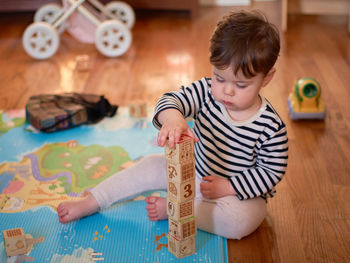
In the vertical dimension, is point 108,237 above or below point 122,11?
below

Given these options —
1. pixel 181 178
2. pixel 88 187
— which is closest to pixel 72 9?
pixel 88 187

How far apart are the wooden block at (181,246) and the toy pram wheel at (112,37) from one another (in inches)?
56.2

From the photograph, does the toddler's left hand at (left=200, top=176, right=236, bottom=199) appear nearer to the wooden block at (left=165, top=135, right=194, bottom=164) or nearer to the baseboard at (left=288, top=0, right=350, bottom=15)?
the wooden block at (left=165, top=135, right=194, bottom=164)

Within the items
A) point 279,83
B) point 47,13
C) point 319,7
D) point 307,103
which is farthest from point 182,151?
point 319,7

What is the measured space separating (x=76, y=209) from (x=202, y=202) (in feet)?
0.98

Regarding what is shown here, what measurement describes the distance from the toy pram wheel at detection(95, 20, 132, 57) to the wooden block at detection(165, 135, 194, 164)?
4.78ft

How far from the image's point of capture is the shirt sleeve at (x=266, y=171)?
1.02 m

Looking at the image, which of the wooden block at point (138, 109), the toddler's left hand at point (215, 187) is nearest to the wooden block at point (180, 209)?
the toddler's left hand at point (215, 187)

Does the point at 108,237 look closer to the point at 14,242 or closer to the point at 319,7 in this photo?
the point at 14,242

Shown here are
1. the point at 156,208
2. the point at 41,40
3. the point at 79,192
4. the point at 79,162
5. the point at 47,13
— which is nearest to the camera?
the point at 156,208

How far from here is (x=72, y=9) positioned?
2.26 m

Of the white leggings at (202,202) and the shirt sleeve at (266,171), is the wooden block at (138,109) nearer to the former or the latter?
the white leggings at (202,202)

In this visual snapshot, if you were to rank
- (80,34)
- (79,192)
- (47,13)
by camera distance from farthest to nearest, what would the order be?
(47,13) → (80,34) → (79,192)

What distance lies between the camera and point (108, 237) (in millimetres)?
1072
